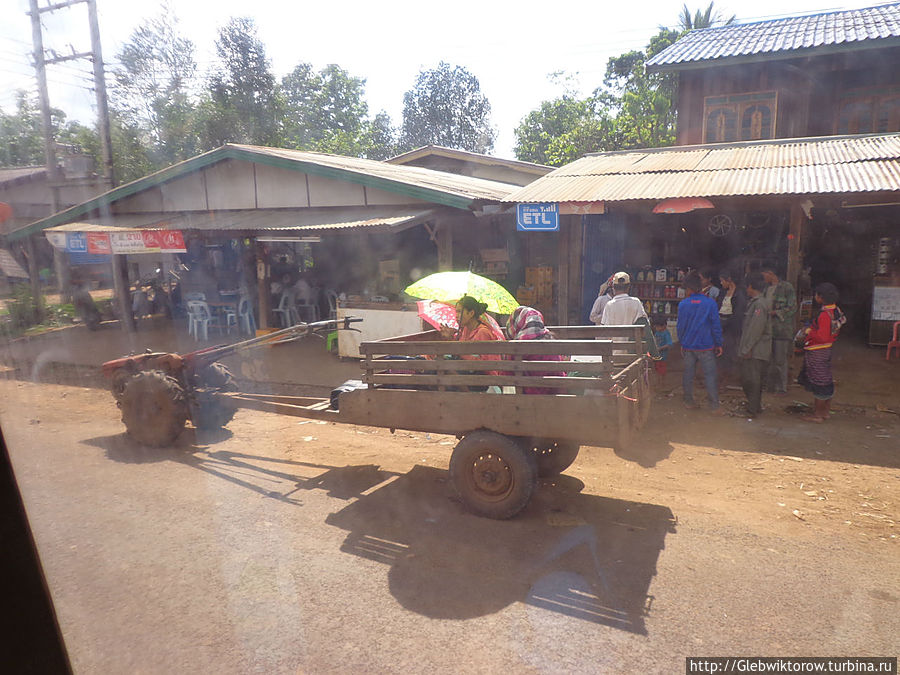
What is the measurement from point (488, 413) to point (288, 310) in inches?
423

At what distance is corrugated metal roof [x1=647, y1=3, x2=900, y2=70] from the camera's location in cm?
1296

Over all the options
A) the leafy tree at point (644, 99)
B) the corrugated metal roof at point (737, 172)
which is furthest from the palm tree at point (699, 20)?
the corrugated metal roof at point (737, 172)

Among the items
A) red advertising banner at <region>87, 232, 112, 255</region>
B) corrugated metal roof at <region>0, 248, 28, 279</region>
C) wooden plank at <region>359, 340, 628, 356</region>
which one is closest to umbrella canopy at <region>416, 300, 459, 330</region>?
wooden plank at <region>359, 340, 628, 356</region>

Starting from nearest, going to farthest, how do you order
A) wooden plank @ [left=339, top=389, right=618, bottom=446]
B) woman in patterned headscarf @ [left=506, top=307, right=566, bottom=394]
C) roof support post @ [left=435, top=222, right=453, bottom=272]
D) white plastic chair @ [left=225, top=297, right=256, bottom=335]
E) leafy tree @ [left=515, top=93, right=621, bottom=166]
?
wooden plank @ [left=339, top=389, right=618, bottom=446]
woman in patterned headscarf @ [left=506, top=307, right=566, bottom=394]
roof support post @ [left=435, top=222, right=453, bottom=272]
white plastic chair @ [left=225, top=297, right=256, bottom=335]
leafy tree @ [left=515, top=93, right=621, bottom=166]

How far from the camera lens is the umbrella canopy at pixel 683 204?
8422mm

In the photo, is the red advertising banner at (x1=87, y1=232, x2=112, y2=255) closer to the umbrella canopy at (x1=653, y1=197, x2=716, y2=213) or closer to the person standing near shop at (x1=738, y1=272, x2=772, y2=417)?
the umbrella canopy at (x1=653, y1=197, x2=716, y2=213)

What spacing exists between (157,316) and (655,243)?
1400cm

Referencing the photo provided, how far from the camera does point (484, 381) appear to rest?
4.61 metres

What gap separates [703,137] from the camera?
14.8m

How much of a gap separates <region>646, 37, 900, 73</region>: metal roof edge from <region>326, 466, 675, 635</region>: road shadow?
12817 millimetres

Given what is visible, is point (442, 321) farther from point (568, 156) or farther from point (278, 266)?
point (568, 156)

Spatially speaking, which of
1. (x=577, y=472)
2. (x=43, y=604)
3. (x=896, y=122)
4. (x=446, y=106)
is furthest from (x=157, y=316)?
(x=446, y=106)

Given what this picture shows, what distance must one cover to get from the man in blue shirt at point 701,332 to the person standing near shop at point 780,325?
678mm

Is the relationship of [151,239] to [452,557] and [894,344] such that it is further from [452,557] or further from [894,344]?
[894,344]
